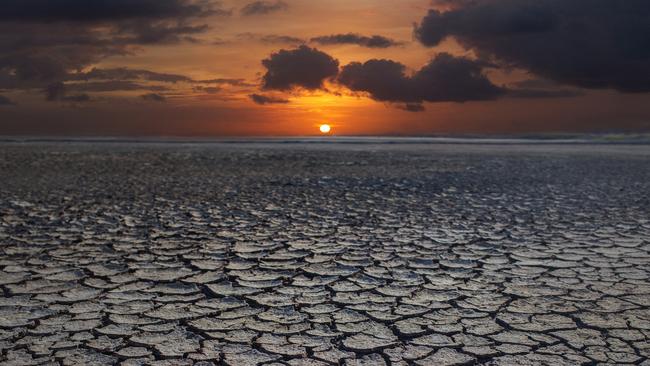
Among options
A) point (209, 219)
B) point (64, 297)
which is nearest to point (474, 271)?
point (64, 297)

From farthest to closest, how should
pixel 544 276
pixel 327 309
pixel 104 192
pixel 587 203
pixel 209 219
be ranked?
pixel 104 192 < pixel 587 203 < pixel 209 219 < pixel 544 276 < pixel 327 309

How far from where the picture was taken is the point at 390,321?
11.0 ft

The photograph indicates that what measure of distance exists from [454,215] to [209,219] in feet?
8.34

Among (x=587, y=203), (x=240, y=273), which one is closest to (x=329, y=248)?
(x=240, y=273)

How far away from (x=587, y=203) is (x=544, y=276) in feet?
14.3

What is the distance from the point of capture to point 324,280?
4.21m

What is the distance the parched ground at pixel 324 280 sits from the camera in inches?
117

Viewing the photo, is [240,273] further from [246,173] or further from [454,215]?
[246,173]

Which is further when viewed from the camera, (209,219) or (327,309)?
(209,219)

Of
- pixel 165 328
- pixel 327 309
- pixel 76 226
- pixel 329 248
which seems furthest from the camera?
pixel 76 226

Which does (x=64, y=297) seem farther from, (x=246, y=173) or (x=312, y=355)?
(x=246, y=173)

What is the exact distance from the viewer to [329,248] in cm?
527

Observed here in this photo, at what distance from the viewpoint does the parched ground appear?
2.98 m

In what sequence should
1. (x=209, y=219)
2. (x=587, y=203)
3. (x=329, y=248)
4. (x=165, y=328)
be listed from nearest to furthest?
(x=165, y=328), (x=329, y=248), (x=209, y=219), (x=587, y=203)
